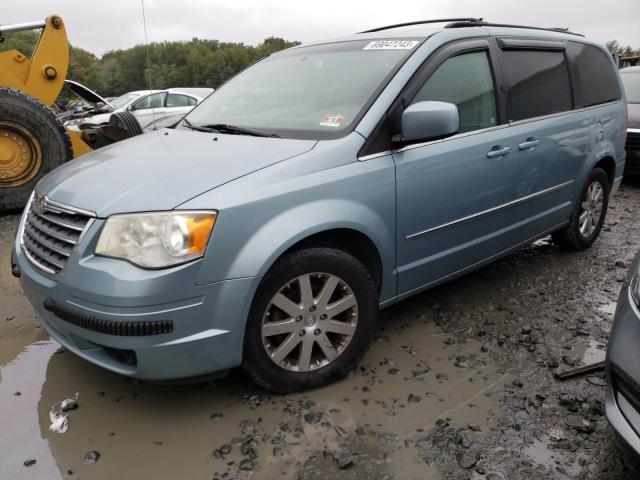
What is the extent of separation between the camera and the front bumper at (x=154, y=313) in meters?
2.08

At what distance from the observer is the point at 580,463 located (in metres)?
2.16

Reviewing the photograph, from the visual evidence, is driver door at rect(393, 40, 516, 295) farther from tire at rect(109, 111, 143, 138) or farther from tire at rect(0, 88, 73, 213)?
tire at rect(0, 88, 73, 213)

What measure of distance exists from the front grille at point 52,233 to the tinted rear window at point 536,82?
2576 millimetres

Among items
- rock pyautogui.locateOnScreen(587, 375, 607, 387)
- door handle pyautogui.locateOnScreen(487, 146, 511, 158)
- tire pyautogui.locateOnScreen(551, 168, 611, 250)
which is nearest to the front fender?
door handle pyautogui.locateOnScreen(487, 146, 511, 158)

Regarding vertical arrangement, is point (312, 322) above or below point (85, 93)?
below

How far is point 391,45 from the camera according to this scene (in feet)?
9.91

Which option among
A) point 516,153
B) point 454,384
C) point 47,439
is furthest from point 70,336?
point 516,153

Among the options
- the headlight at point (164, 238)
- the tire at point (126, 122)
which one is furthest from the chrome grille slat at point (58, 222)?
the tire at point (126, 122)

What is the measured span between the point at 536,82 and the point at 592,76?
38.2 inches

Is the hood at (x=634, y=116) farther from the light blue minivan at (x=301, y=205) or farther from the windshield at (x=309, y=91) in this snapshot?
the windshield at (x=309, y=91)

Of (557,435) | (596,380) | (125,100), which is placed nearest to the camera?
(557,435)

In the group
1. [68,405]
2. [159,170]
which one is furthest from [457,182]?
[68,405]

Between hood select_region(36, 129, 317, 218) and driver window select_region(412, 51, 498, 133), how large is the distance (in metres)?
0.85

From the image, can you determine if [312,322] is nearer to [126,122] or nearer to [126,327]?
[126,327]
